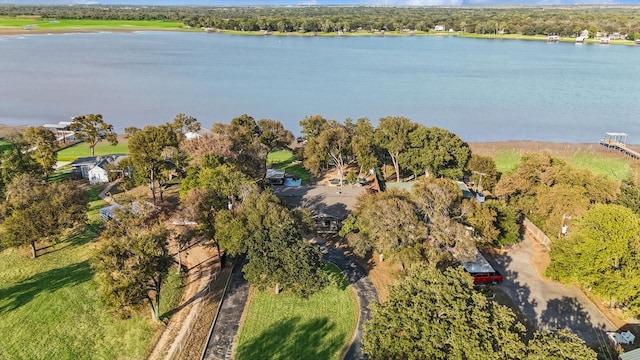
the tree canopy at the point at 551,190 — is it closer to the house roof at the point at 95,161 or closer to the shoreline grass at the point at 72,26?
the house roof at the point at 95,161

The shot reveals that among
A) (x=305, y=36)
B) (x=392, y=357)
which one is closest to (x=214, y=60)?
(x=305, y=36)

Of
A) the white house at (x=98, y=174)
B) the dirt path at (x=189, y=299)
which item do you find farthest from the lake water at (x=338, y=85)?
the dirt path at (x=189, y=299)

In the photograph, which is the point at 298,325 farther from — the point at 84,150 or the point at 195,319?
the point at 84,150

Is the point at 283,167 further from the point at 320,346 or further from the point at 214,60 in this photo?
the point at 214,60

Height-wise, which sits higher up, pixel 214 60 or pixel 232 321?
pixel 214 60

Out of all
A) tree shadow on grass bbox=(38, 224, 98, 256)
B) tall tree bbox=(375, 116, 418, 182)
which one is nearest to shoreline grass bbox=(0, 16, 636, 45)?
tall tree bbox=(375, 116, 418, 182)

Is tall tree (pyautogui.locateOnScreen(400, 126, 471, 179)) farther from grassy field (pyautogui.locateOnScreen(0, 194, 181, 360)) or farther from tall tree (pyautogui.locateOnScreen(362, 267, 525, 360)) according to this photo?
grassy field (pyautogui.locateOnScreen(0, 194, 181, 360))
